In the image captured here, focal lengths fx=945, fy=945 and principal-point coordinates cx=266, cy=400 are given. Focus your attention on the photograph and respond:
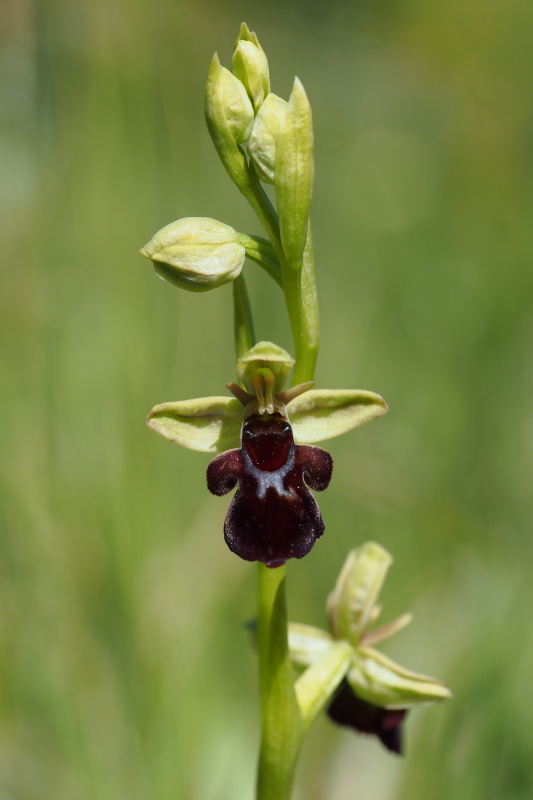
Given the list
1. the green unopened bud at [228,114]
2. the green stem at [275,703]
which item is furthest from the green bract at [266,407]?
the green unopened bud at [228,114]

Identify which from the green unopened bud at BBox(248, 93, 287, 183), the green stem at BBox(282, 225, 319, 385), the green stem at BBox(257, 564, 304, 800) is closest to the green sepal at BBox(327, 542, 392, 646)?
the green stem at BBox(257, 564, 304, 800)

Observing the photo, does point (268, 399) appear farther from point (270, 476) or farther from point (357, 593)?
point (357, 593)

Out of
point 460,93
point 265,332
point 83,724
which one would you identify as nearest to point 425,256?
point 265,332

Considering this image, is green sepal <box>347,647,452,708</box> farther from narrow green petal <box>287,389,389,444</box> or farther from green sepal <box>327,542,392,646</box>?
narrow green petal <box>287,389,389,444</box>

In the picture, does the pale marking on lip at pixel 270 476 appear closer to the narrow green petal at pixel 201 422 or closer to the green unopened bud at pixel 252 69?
the narrow green petal at pixel 201 422

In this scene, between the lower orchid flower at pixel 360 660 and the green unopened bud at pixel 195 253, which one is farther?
the lower orchid flower at pixel 360 660

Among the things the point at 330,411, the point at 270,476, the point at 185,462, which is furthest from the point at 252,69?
the point at 185,462

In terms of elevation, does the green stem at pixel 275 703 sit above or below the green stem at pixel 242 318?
below
